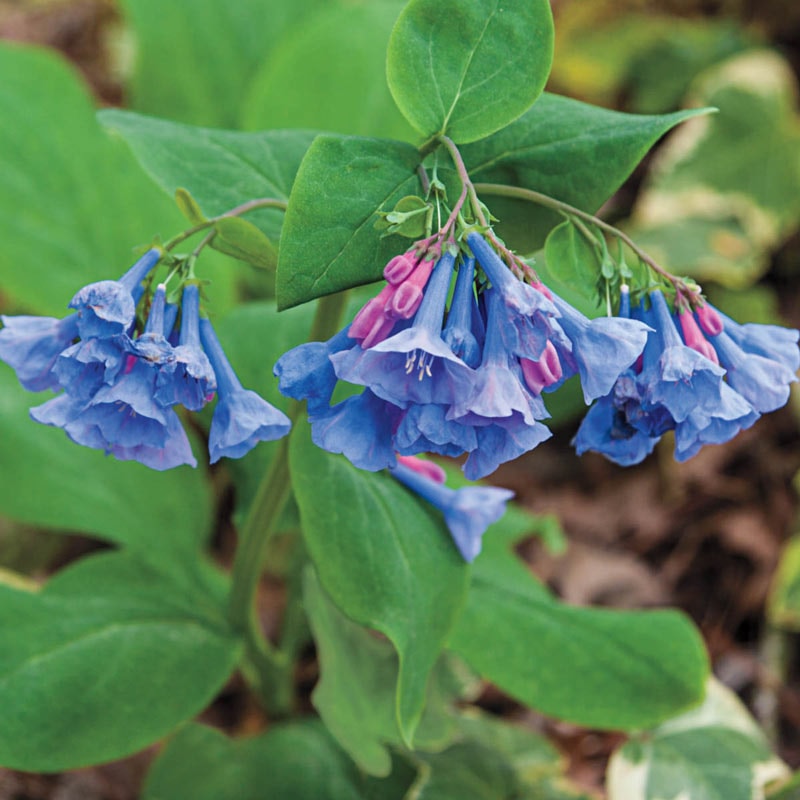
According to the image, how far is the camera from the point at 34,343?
948 mm

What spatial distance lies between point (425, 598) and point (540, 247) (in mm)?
460

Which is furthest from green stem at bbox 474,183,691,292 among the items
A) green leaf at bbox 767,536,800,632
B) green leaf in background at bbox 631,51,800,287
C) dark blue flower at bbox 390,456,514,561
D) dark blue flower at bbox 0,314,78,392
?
green leaf in background at bbox 631,51,800,287

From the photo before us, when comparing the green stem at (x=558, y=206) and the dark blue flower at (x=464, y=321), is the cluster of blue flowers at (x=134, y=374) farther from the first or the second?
the green stem at (x=558, y=206)

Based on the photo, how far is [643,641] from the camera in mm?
1436

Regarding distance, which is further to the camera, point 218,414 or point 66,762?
point 66,762

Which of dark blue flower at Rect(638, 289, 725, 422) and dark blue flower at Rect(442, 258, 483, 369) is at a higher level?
dark blue flower at Rect(442, 258, 483, 369)

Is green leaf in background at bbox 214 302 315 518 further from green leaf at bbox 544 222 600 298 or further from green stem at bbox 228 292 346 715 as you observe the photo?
green leaf at bbox 544 222 600 298

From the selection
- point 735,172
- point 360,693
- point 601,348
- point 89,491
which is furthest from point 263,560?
point 735,172

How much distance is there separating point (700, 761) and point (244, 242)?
124 cm

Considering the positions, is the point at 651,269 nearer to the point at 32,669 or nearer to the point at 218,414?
the point at 218,414

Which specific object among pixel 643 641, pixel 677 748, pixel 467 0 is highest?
pixel 467 0

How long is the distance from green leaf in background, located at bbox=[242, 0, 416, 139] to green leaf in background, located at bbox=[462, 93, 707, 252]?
3.07 ft

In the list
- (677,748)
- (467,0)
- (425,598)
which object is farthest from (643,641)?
(467,0)

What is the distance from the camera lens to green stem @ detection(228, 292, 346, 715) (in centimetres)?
112
